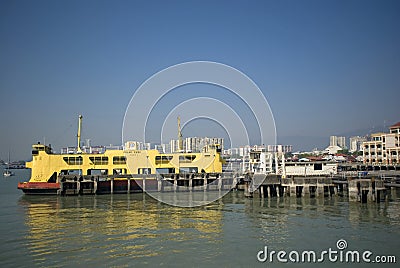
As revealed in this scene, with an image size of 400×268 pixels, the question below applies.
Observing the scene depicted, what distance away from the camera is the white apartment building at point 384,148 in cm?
7219

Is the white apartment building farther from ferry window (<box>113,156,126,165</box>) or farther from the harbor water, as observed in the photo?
ferry window (<box>113,156,126,165</box>)

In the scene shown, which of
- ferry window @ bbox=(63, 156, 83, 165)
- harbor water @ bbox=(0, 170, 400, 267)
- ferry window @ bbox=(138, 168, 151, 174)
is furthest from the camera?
ferry window @ bbox=(138, 168, 151, 174)

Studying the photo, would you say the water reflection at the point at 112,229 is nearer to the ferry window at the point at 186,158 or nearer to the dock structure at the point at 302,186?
the dock structure at the point at 302,186

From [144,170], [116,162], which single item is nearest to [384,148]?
[144,170]

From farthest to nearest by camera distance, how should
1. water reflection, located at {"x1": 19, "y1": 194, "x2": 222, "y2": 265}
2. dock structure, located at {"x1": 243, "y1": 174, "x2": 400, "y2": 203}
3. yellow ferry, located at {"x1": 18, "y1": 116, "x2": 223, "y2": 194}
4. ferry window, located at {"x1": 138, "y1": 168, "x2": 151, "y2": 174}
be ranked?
ferry window, located at {"x1": 138, "y1": 168, "x2": 151, "y2": 174}, yellow ferry, located at {"x1": 18, "y1": 116, "x2": 223, "y2": 194}, dock structure, located at {"x1": 243, "y1": 174, "x2": 400, "y2": 203}, water reflection, located at {"x1": 19, "y1": 194, "x2": 222, "y2": 265}

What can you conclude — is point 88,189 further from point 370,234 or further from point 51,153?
point 370,234

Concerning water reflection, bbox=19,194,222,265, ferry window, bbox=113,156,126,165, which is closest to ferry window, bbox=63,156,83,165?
ferry window, bbox=113,156,126,165

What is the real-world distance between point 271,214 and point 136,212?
11.3m

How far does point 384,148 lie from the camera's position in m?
76.8

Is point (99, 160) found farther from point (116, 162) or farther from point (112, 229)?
point (112, 229)

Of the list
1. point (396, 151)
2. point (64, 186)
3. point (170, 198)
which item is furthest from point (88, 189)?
point (396, 151)

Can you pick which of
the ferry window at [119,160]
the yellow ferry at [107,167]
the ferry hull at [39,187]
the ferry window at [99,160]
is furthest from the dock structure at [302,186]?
the ferry hull at [39,187]

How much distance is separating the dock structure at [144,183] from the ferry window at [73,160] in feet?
14.5

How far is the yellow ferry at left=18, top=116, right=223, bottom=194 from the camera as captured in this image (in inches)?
1711
